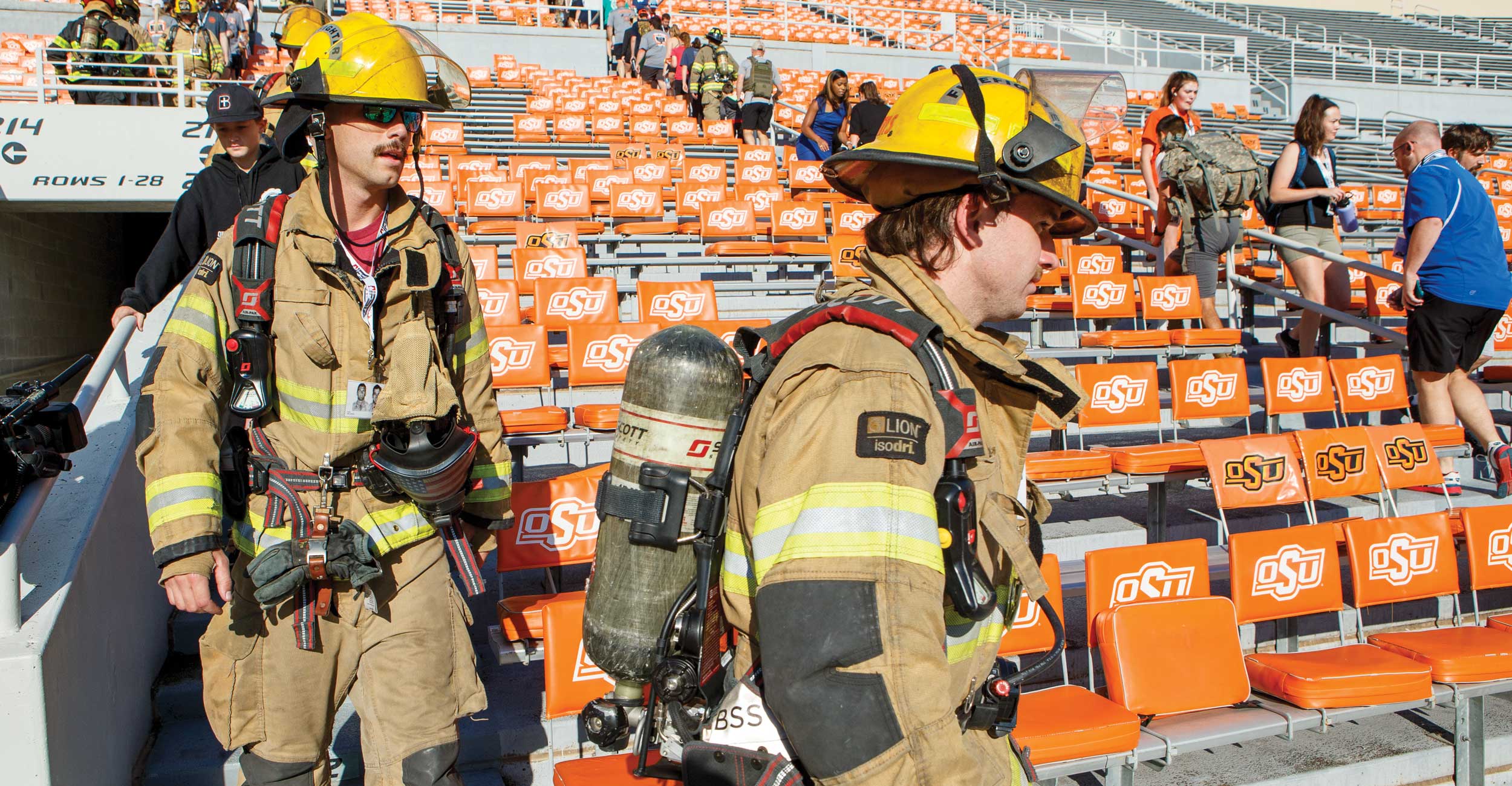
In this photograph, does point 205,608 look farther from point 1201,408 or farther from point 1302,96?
point 1302,96

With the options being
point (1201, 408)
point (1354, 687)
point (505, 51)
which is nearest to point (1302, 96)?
point (505, 51)

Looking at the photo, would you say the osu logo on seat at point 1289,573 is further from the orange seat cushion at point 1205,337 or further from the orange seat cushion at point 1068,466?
the orange seat cushion at point 1205,337

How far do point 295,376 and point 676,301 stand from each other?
489 cm

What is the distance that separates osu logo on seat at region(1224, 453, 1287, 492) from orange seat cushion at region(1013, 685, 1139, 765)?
1.73 m

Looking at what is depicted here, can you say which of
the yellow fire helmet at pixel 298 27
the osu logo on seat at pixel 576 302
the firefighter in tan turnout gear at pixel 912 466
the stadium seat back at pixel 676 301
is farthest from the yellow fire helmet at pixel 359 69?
the stadium seat back at pixel 676 301

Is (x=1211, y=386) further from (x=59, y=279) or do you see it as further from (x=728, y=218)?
(x=59, y=279)

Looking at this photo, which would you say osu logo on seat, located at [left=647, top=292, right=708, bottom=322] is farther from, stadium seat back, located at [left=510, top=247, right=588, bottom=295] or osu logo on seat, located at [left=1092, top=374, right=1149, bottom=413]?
osu logo on seat, located at [left=1092, top=374, right=1149, bottom=413]

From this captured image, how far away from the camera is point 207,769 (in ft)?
9.75

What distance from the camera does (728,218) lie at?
375 inches

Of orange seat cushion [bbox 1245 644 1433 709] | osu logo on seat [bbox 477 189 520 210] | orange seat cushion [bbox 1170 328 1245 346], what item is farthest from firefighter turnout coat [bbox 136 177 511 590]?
osu logo on seat [bbox 477 189 520 210]

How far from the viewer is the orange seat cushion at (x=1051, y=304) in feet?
25.5

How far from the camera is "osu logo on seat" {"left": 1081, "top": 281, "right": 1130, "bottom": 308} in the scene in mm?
7352

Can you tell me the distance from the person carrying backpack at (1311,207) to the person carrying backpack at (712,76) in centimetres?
1007

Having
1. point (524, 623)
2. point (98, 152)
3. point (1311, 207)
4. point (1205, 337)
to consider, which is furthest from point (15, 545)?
point (98, 152)
